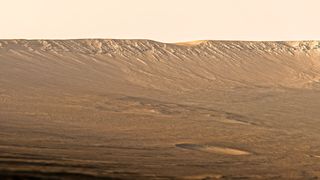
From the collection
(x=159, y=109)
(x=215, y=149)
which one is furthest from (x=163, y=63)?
(x=215, y=149)

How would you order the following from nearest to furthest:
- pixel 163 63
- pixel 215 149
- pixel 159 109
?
pixel 215 149 < pixel 159 109 < pixel 163 63

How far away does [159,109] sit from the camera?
3173cm

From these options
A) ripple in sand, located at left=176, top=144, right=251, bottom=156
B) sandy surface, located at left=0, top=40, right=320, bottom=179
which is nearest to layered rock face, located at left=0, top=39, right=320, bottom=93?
sandy surface, located at left=0, top=40, right=320, bottom=179

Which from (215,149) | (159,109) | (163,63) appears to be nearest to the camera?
(215,149)

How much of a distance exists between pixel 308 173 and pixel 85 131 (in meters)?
9.40

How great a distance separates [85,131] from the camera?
2273cm

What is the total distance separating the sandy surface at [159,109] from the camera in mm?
15547

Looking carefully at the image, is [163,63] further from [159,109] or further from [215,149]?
[215,149]

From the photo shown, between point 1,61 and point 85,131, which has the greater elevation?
point 1,61

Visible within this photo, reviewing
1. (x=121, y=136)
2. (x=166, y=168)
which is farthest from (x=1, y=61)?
(x=166, y=168)

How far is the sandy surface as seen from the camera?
51.0ft

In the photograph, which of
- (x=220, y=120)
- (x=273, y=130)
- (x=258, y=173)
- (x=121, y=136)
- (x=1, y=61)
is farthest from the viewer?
(x=1, y=61)

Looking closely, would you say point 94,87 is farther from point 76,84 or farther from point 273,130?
point 273,130

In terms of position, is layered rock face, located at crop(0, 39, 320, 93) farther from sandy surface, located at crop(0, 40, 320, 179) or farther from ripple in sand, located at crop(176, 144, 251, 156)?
ripple in sand, located at crop(176, 144, 251, 156)
